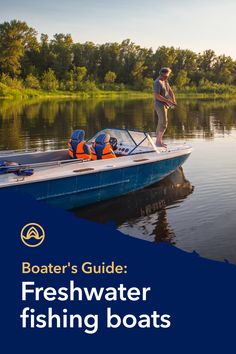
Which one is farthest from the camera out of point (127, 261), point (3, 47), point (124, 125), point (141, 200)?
point (3, 47)

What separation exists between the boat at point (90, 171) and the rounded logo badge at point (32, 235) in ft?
7.03

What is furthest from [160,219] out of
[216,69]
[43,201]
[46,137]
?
[216,69]

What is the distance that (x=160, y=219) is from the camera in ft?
31.9

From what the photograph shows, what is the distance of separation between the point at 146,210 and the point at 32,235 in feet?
14.6

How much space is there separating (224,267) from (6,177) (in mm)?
4292

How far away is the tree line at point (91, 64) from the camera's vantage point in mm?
81438

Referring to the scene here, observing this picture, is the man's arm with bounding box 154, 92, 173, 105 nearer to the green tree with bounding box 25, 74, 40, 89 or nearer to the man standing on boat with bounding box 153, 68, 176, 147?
the man standing on boat with bounding box 153, 68, 176, 147

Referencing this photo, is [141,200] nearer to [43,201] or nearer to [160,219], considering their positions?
[160,219]

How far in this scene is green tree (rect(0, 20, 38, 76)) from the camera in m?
80.1

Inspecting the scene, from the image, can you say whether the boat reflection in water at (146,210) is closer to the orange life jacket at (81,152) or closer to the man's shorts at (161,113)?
the orange life jacket at (81,152)

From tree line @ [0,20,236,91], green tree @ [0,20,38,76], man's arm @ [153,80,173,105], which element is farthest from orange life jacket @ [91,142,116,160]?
green tree @ [0,20,38,76]

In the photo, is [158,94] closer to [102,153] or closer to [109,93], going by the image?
[102,153]

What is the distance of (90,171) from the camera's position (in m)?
9.84

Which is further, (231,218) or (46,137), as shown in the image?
(46,137)
